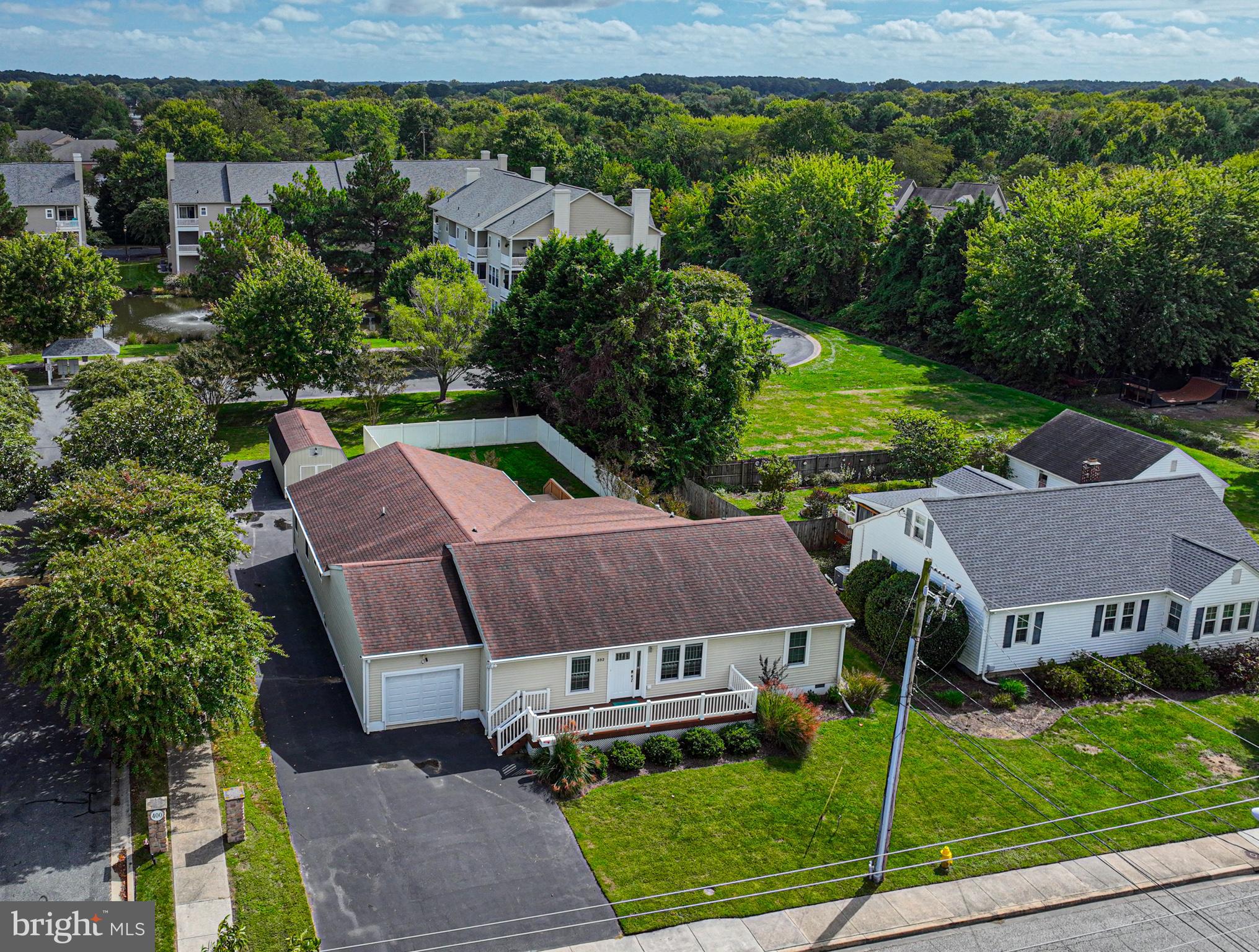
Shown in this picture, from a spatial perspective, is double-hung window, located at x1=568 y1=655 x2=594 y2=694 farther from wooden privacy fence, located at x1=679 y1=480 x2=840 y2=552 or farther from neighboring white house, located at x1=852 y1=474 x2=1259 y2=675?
wooden privacy fence, located at x1=679 y1=480 x2=840 y2=552

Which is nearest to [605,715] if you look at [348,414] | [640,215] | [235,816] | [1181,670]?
[235,816]

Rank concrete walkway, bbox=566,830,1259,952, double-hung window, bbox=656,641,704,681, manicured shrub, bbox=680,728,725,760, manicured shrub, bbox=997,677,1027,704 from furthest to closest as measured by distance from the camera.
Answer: manicured shrub, bbox=997,677,1027,704 < double-hung window, bbox=656,641,704,681 < manicured shrub, bbox=680,728,725,760 < concrete walkway, bbox=566,830,1259,952

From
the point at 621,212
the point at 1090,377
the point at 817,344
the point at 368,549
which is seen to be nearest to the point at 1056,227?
the point at 1090,377

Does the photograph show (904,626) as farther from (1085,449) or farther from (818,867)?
(1085,449)

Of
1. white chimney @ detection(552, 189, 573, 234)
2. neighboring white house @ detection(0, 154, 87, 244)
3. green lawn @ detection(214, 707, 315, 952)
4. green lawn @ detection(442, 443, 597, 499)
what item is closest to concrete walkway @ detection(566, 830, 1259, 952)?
green lawn @ detection(214, 707, 315, 952)

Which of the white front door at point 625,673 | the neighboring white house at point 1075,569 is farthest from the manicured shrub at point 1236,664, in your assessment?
the white front door at point 625,673

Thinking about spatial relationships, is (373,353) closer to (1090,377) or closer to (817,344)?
(817,344)

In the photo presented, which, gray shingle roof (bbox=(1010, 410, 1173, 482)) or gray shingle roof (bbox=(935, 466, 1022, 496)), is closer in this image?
gray shingle roof (bbox=(935, 466, 1022, 496))
